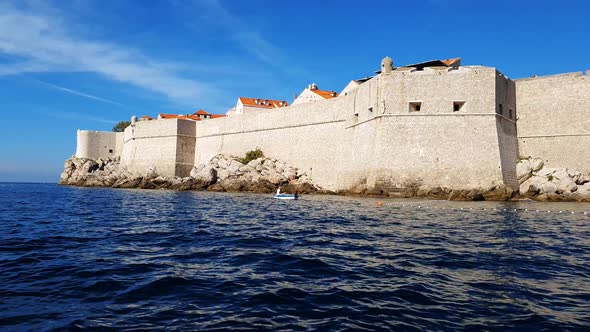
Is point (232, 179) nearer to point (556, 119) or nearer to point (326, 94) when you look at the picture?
point (326, 94)

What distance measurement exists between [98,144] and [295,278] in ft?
159

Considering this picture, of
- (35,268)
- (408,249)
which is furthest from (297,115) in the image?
(35,268)

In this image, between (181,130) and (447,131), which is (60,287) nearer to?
(447,131)

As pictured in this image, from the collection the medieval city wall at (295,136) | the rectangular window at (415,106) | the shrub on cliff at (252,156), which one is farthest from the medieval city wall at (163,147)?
the rectangular window at (415,106)

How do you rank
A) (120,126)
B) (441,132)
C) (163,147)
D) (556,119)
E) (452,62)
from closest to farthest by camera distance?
Answer: (441,132)
(556,119)
(452,62)
(163,147)
(120,126)

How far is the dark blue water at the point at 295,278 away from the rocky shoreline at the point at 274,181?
10.5 m

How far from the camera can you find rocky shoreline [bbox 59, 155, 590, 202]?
65.9 ft

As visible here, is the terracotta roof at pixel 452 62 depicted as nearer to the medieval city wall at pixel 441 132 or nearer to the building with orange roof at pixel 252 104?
the medieval city wall at pixel 441 132

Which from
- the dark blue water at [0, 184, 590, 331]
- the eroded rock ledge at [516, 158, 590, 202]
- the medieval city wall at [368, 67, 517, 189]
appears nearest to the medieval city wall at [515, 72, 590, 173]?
the eroded rock ledge at [516, 158, 590, 202]

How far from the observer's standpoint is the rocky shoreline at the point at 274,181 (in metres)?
20.1

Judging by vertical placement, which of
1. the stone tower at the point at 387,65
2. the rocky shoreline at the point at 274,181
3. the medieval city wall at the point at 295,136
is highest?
the stone tower at the point at 387,65

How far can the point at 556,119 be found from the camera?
72.9ft

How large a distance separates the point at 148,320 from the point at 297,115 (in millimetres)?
26619

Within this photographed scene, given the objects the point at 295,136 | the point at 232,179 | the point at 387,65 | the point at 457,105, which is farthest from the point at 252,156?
the point at 457,105
